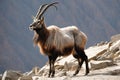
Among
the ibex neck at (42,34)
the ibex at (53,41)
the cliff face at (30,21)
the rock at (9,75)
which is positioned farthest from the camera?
the cliff face at (30,21)

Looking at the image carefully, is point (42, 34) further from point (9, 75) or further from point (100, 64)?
point (100, 64)

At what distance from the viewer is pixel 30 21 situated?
81375 mm

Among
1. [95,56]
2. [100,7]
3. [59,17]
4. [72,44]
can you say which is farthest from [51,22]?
[72,44]

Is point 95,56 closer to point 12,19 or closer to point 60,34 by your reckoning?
point 60,34

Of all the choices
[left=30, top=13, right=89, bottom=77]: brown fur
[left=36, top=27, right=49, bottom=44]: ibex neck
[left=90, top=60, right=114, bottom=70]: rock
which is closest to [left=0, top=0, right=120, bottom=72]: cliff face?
[left=90, top=60, right=114, bottom=70]: rock

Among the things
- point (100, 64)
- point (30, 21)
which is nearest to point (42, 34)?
point (100, 64)

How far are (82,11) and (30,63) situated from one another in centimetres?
2098

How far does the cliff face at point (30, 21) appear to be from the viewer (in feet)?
→ 245

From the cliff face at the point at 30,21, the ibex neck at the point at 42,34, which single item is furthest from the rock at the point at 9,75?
the cliff face at the point at 30,21

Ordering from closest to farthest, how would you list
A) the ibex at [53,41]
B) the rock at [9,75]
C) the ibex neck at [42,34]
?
the ibex at [53,41] → the ibex neck at [42,34] → the rock at [9,75]

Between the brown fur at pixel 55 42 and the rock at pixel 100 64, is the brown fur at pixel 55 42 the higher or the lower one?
the higher one

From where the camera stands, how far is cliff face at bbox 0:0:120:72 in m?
74.8

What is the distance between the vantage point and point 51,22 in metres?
83.0

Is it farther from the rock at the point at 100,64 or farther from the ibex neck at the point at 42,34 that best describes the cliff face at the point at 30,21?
the ibex neck at the point at 42,34
